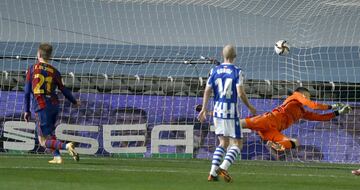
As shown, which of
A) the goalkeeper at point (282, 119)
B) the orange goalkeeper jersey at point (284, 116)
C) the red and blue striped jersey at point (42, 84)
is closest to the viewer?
the red and blue striped jersey at point (42, 84)

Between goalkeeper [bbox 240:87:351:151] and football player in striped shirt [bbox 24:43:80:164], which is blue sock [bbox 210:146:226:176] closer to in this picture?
goalkeeper [bbox 240:87:351:151]

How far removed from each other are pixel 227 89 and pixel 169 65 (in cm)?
951

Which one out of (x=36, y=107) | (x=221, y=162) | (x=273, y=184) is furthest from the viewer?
(x=36, y=107)

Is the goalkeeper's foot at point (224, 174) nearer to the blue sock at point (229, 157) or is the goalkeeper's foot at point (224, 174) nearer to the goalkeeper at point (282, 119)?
the blue sock at point (229, 157)

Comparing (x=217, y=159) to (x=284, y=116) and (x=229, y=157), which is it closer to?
(x=229, y=157)

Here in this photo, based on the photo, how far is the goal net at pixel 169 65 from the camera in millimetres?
19938

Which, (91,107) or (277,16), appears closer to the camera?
(91,107)

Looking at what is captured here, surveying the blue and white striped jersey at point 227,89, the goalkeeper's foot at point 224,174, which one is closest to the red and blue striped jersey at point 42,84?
the blue and white striped jersey at point 227,89

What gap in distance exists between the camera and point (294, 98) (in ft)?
52.9

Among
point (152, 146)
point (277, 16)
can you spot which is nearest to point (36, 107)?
point (152, 146)

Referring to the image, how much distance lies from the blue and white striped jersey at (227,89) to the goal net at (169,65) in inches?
289

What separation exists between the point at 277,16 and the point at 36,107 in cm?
883

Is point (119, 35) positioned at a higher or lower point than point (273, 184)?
higher

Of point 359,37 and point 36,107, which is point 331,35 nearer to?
point 359,37
